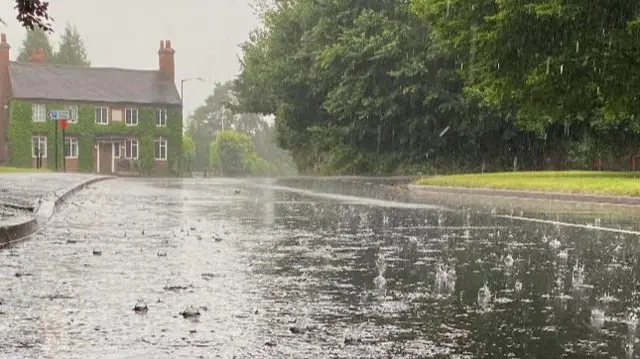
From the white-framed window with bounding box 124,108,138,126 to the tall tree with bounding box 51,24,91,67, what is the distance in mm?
48205

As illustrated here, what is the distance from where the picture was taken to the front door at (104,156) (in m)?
75.5

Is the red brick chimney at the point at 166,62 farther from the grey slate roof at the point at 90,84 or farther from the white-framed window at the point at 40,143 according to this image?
the white-framed window at the point at 40,143

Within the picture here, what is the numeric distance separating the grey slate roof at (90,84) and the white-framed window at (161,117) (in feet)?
2.74

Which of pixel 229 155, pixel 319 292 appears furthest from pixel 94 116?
pixel 319 292

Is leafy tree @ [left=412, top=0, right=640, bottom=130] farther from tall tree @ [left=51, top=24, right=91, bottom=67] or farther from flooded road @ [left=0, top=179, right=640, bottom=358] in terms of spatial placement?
tall tree @ [left=51, top=24, right=91, bottom=67]

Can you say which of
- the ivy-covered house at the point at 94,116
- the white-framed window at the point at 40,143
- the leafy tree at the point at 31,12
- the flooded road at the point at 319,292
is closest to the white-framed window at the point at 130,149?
the ivy-covered house at the point at 94,116

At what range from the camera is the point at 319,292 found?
7.00 metres

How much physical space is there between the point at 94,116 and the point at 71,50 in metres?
53.5

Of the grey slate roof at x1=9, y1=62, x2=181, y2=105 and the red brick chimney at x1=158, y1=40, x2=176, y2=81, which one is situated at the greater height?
the red brick chimney at x1=158, y1=40, x2=176, y2=81

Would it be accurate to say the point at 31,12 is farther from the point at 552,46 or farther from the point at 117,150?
the point at 117,150

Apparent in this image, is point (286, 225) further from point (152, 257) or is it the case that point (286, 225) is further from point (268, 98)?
point (268, 98)

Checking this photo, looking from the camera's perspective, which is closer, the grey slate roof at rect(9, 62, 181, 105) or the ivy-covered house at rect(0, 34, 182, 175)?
the ivy-covered house at rect(0, 34, 182, 175)

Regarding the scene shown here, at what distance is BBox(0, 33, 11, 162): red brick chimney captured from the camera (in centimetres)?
7288

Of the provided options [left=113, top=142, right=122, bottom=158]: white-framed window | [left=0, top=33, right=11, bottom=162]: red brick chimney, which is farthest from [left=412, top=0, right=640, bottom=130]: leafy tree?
[left=0, top=33, right=11, bottom=162]: red brick chimney
